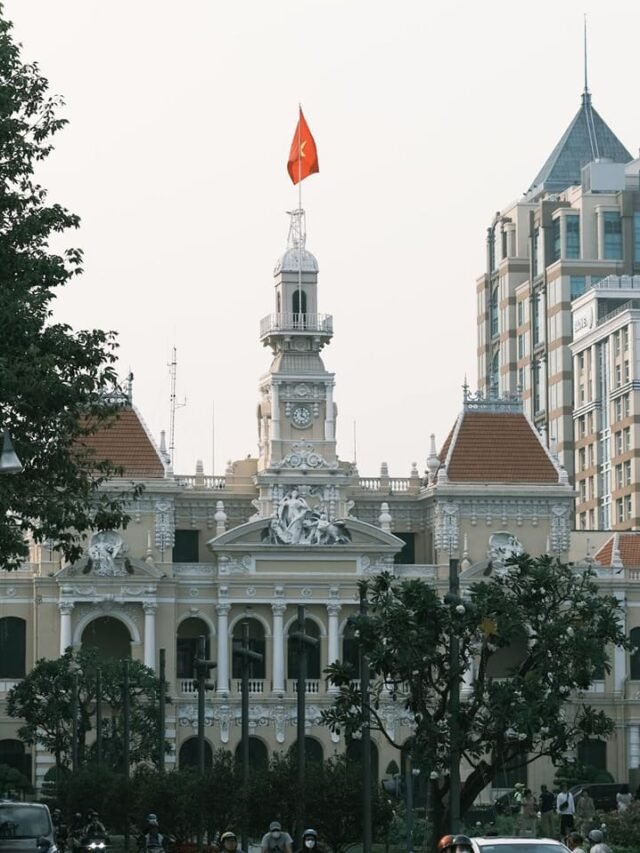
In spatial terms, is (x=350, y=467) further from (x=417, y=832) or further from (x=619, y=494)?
(x=417, y=832)

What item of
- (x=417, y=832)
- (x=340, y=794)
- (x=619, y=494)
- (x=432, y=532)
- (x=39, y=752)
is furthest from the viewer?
(x=619, y=494)

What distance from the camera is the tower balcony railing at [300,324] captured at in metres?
124

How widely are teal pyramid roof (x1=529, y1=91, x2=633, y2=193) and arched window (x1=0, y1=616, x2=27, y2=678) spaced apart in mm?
72540

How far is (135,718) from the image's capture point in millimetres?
108188

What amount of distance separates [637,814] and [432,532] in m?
60.7

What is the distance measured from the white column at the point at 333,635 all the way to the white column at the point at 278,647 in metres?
2.18

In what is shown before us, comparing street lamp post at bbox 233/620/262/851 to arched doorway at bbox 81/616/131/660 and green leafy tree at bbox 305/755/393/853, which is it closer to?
green leafy tree at bbox 305/755/393/853

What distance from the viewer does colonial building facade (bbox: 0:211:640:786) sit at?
120 metres

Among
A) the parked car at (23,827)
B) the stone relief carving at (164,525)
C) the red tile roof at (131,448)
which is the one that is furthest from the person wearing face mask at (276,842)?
the red tile roof at (131,448)

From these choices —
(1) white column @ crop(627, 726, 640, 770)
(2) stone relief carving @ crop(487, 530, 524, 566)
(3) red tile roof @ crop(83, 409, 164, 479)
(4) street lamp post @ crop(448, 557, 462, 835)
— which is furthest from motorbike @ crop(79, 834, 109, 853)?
(1) white column @ crop(627, 726, 640, 770)

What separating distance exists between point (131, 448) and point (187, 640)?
9436 mm

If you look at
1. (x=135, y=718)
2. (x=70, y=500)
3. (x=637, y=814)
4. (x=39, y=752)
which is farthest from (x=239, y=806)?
(x=39, y=752)

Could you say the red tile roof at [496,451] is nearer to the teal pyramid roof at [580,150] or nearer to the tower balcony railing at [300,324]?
the tower balcony railing at [300,324]

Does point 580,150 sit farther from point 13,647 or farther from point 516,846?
point 516,846
